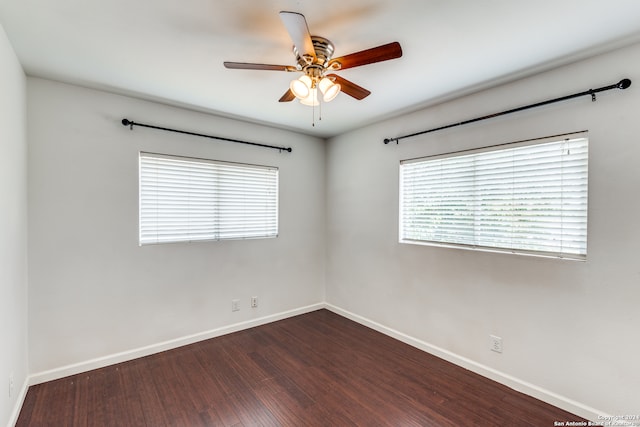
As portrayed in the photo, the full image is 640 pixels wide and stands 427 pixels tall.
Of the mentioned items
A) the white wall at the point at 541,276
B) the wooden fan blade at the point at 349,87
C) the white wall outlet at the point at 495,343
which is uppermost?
the wooden fan blade at the point at 349,87

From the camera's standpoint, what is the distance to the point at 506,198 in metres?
2.42

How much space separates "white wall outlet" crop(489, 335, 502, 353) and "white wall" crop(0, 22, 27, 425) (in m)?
3.45

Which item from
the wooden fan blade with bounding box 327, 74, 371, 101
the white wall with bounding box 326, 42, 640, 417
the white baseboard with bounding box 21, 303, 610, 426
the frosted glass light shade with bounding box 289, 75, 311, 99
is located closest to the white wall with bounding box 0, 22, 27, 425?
the white baseboard with bounding box 21, 303, 610, 426

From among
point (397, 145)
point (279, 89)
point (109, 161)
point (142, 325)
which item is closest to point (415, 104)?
point (397, 145)

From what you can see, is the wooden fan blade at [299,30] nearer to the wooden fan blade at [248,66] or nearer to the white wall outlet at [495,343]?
the wooden fan blade at [248,66]

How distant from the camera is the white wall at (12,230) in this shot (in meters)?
1.76

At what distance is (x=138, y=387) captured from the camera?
7.69 feet

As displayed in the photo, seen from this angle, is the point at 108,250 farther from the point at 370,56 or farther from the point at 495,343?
the point at 495,343

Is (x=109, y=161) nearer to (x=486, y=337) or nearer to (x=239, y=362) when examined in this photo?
(x=239, y=362)

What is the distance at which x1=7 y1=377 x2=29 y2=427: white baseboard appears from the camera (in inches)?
74.3

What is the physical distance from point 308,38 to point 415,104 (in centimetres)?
178

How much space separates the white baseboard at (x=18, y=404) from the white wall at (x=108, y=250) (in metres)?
0.13

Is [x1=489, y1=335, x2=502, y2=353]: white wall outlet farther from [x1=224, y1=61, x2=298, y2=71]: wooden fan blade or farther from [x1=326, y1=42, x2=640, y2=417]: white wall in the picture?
[x1=224, y1=61, x2=298, y2=71]: wooden fan blade

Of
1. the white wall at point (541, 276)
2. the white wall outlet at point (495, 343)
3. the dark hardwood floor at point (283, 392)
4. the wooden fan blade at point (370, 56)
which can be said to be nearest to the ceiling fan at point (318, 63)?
the wooden fan blade at point (370, 56)
